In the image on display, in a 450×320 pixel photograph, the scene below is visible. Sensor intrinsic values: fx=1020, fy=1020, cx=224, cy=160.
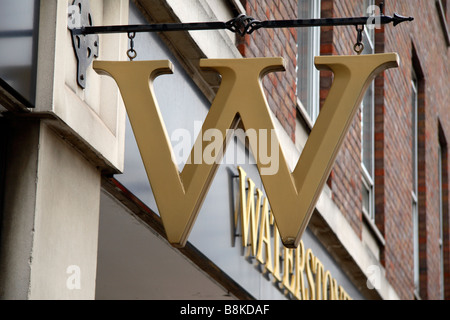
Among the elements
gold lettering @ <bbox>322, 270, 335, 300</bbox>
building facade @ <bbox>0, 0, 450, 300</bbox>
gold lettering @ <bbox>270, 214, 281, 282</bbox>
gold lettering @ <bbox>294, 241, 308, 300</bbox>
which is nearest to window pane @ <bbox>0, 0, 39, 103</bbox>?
building facade @ <bbox>0, 0, 450, 300</bbox>

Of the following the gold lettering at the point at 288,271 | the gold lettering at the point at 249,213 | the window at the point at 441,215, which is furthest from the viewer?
the window at the point at 441,215

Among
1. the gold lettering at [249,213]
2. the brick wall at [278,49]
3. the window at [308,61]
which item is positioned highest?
the window at [308,61]

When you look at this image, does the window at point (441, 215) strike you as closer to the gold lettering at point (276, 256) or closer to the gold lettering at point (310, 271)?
the gold lettering at point (276, 256)

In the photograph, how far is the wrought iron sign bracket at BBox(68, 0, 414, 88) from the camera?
4.46 meters

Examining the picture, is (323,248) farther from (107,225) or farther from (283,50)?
(107,225)

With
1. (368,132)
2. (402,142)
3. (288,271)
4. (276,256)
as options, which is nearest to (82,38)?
(276,256)

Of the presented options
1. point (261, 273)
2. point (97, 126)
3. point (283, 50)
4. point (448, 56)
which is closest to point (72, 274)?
point (97, 126)

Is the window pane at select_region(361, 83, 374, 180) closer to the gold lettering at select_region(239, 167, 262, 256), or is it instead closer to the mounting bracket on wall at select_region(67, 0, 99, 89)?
the gold lettering at select_region(239, 167, 262, 256)

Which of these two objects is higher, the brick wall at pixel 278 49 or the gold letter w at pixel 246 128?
the brick wall at pixel 278 49

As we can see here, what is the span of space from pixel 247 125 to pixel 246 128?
0.07ft

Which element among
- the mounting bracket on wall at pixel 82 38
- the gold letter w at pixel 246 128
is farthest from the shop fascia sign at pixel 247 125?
the mounting bracket on wall at pixel 82 38

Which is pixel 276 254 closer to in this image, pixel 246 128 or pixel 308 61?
pixel 308 61

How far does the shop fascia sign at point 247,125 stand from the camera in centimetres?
434
